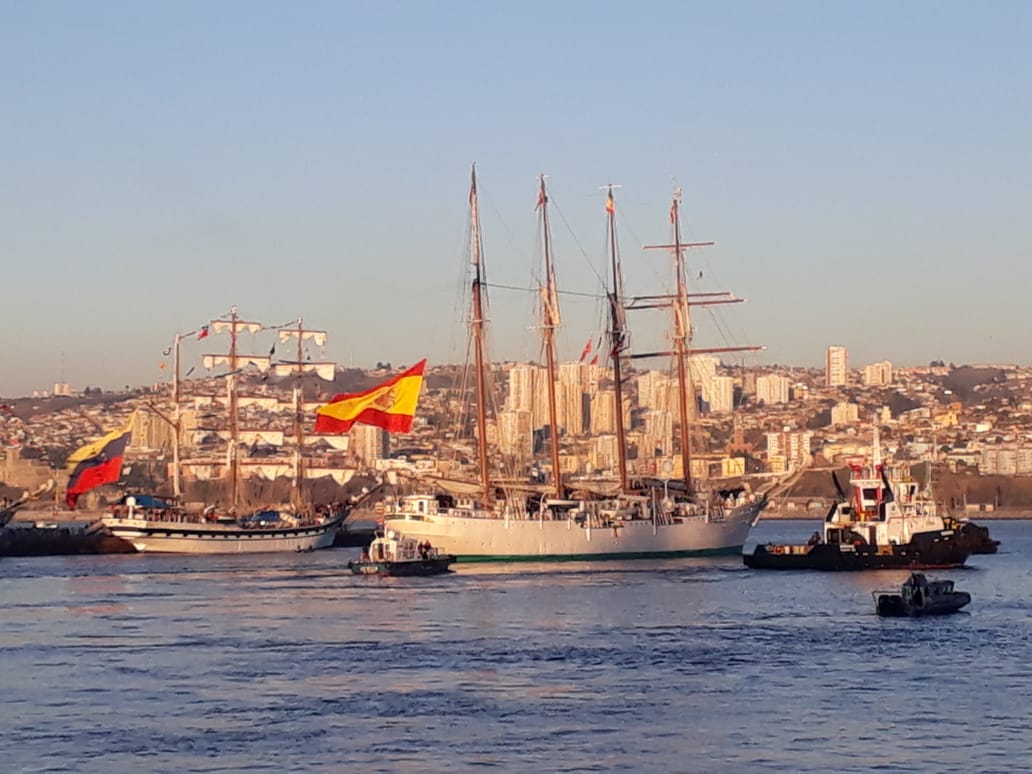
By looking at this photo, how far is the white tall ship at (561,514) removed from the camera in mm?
83250

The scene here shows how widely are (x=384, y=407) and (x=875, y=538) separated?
83.7 ft

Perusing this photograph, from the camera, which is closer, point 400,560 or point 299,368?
point 400,560

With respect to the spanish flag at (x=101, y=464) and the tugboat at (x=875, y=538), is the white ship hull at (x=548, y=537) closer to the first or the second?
the tugboat at (x=875, y=538)

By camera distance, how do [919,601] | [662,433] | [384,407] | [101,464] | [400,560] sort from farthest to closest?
1. [662,433]
2. [101,464]
3. [384,407]
4. [400,560]
5. [919,601]

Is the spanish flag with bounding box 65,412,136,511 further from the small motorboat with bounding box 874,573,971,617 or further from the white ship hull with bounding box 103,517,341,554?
the small motorboat with bounding box 874,573,971,617

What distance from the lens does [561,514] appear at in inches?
3396

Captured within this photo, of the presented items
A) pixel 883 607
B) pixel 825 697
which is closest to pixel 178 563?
pixel 883 607

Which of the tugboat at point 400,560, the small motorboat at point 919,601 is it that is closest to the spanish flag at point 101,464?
the tugboat at point 400,560

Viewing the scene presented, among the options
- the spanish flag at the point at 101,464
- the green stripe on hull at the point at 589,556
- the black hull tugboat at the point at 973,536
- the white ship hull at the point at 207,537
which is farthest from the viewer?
the spanish flag at the point at 101,464

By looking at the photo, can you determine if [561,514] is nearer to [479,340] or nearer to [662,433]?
[479,340]

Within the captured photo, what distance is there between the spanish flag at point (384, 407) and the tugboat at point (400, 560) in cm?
1227

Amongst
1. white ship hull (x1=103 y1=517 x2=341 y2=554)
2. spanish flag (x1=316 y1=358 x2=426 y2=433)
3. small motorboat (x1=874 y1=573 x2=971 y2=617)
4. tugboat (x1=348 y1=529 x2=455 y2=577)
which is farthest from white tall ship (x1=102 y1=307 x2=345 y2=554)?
small motorboat (x1=874 y1=573 x2=971 y2=617)

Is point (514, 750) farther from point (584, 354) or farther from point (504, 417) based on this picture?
point (504, 417)

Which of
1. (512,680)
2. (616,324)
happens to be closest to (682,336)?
(616,324)
